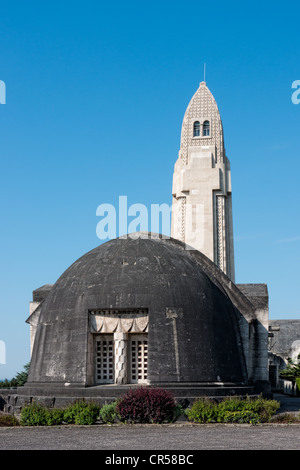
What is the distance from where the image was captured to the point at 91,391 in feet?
85.9

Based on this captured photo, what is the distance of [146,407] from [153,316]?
5698 millimetres

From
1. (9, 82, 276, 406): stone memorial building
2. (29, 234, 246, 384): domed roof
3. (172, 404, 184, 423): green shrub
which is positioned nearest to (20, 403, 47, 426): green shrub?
(9, 82, 276, 406): stone memorial building

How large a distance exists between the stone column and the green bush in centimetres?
449

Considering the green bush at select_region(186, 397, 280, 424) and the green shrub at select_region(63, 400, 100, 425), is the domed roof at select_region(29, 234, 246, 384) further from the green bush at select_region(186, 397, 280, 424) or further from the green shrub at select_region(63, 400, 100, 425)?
the green shrub at select_region(63, 400, 100, 425)

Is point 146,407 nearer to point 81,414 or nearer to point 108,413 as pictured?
point 108,413

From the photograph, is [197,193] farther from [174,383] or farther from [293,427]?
[293,427]

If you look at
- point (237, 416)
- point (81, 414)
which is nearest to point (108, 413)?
point (81, 414)

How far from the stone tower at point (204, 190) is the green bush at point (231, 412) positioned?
33289mm

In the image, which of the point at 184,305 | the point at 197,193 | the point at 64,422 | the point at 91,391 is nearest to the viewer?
the point at 64,422

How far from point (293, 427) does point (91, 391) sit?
355 inches

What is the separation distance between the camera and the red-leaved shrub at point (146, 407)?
22438 millimetres

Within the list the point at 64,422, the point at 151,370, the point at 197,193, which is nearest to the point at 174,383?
the point at 151,370

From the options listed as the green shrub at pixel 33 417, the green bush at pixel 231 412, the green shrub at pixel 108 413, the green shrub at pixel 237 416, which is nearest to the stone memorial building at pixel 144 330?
the green shrub at pixel 108 413

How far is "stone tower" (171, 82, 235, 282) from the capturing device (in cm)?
5775
